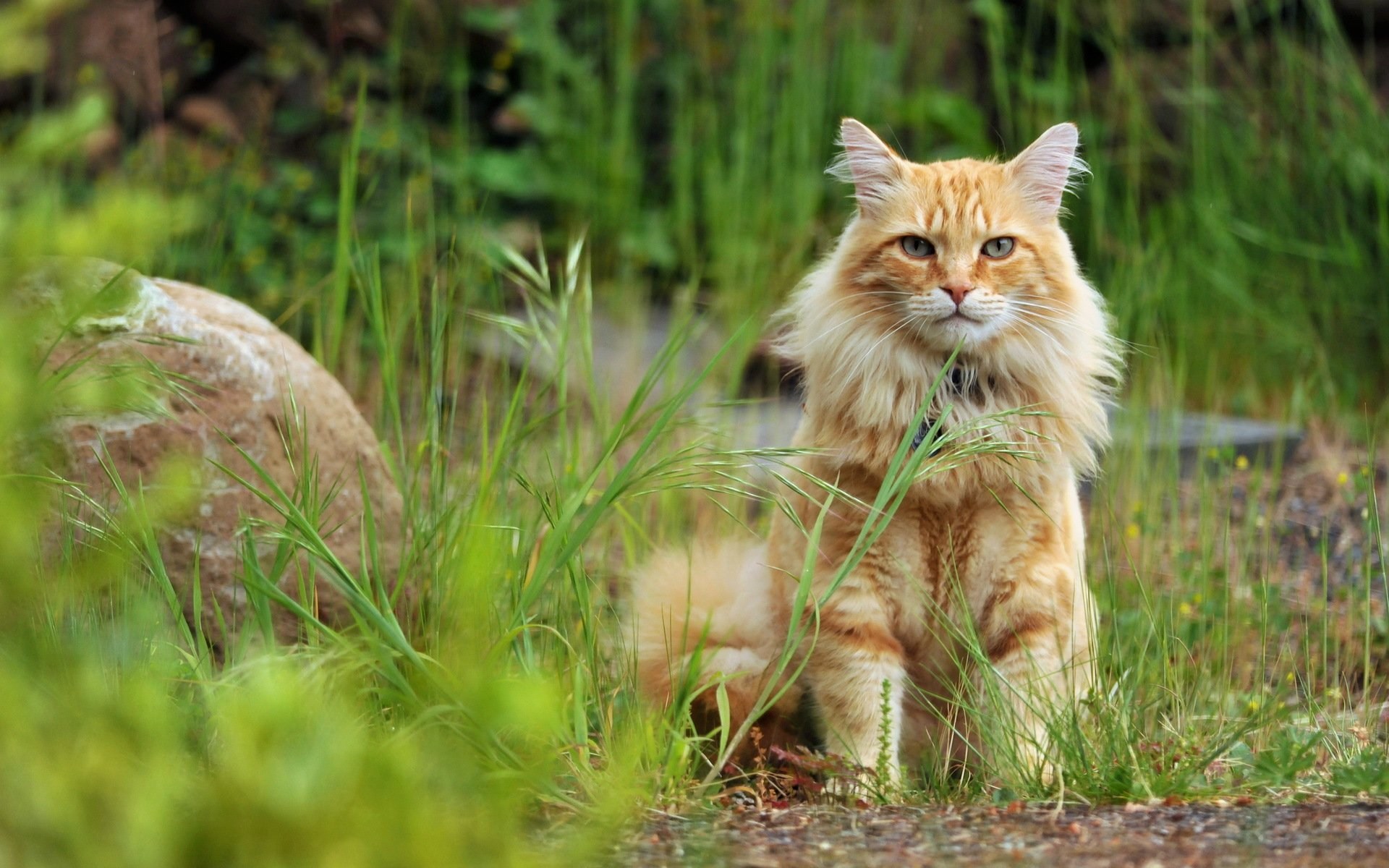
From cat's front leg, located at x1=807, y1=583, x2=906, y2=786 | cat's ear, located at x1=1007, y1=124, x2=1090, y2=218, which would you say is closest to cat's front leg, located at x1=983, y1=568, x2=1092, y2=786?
cat's front leg, located at x1=807, y1=583, x2=906, y2=786

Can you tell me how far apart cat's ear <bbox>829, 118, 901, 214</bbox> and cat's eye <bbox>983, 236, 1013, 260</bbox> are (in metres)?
0.23

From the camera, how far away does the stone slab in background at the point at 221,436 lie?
2637 millimetres

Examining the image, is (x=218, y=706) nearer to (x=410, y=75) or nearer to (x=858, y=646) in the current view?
(x=858, y=646)

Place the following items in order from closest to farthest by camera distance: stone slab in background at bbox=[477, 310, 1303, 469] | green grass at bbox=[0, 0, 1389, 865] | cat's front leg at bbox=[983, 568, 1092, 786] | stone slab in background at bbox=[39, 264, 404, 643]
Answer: green grass at bbox=[0, 0, 1389, 865]
cat's front leg at bbox=[983, 568, 1092, 786]
stone slab in background at bbox=[39, 264, 404, 643]
stone slab in background at bbox=[477, 310, 1303, 469]

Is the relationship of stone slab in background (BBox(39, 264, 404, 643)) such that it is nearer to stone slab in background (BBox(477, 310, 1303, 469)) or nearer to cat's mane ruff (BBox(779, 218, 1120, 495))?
stone slab in background (BBox(477, 310, 1303, 469))

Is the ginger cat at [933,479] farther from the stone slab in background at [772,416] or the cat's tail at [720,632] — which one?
the stone slab in background at [772,416]

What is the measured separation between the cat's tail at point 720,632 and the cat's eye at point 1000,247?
2.41 ft

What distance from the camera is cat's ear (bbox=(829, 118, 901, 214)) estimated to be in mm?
2631

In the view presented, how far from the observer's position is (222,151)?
520cm

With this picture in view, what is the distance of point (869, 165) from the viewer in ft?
8.73

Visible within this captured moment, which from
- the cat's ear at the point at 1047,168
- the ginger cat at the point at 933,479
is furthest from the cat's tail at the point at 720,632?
the cat's ear at the point at 1047,168

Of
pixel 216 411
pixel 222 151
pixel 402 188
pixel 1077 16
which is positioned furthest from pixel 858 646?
pixel 1077 16

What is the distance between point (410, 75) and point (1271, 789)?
4.47 m

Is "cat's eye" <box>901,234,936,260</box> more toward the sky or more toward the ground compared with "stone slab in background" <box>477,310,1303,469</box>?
more toward the sky
